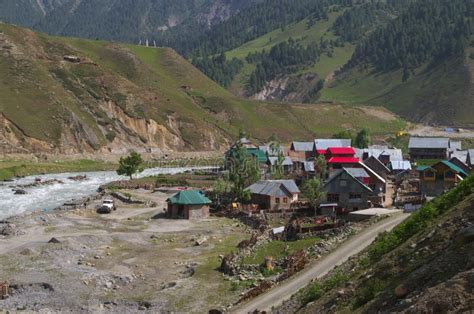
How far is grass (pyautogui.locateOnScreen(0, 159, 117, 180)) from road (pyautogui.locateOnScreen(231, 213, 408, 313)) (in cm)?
9051

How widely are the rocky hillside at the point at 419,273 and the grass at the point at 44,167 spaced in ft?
339

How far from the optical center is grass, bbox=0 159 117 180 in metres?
127

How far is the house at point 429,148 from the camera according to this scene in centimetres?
13050

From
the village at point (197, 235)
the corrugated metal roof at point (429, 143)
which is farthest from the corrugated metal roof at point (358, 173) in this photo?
the corrugated metal roof at point (429, 143)

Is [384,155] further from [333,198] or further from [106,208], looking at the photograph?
[106,208]

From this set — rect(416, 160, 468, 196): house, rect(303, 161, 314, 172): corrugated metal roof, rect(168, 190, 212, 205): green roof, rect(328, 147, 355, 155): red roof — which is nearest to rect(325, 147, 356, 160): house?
rect(328, 147, 355, 155): red roof

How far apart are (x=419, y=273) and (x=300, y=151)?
115294 mm

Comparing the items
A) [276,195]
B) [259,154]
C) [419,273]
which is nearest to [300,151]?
[259,154]

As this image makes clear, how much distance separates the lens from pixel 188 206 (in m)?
75.8

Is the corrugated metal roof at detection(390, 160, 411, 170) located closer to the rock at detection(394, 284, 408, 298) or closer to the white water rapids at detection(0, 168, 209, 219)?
the white water rapids at detection(0, 168, 209, 219)

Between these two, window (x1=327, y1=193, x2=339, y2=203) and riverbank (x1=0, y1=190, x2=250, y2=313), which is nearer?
riverbank (x1=0, y1=190, x2=250, y2=313)

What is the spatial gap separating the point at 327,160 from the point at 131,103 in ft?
337

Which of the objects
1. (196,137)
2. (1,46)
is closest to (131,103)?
(196,137)

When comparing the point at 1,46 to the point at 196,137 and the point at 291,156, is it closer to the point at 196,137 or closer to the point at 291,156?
the point at 196,137
